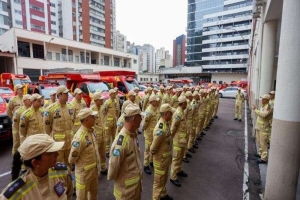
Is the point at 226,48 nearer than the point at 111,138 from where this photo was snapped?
No

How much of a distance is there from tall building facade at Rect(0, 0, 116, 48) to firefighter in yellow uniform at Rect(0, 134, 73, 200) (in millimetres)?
59133

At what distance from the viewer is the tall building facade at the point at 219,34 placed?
6444 cm

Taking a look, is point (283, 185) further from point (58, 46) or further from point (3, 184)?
point (58, 46)

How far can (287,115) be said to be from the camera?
11.6ft

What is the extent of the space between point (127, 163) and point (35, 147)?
4.64 ft

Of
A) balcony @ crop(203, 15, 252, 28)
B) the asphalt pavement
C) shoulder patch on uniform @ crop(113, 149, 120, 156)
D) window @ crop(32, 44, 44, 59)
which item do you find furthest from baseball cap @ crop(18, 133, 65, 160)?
balcony @ crop(203, 15, 252, 28)

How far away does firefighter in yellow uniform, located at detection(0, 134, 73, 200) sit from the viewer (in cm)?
164

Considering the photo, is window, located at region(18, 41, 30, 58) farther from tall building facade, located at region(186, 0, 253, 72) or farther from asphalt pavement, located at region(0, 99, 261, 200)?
tall building facade, located at region(186, 0, 253, 72)

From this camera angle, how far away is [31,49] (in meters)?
29.4

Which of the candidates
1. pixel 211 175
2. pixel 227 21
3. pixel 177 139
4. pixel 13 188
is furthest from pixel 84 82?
pixel 227 21

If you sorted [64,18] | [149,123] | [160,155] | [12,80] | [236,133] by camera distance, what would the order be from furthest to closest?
[64,18] → [12,80] → [236,133] → [149,123] → [160,155]

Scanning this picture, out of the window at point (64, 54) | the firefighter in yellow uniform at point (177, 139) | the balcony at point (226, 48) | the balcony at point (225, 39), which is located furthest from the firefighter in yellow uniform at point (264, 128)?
the balcony at point (225, 39)

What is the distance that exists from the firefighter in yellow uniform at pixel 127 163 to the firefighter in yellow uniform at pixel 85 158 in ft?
2.30

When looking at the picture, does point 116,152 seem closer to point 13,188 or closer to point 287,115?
point 13,188
